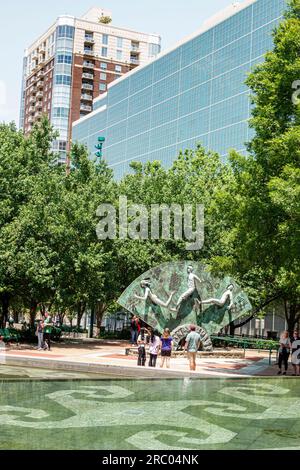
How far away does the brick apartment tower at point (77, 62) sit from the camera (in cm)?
12744

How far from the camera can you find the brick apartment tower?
418ft

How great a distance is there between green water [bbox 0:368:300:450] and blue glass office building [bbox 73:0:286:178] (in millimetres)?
68465

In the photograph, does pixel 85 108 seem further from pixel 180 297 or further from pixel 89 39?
pixel 180 297

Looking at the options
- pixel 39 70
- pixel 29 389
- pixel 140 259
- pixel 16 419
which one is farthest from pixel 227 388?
pixel 39 70

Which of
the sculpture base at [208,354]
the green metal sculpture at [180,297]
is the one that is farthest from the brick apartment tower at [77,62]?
the sculpture base at [208,354]

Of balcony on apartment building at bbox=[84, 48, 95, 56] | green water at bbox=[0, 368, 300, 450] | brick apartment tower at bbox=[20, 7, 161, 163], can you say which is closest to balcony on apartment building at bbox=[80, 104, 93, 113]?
brick apartment tower at bbox=[20, 7, 161, 163]

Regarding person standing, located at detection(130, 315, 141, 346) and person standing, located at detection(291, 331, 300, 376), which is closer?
person standing, located at detection(291, 331, 300, 376)

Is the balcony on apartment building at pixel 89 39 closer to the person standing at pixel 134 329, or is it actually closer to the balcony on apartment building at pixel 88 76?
the balcony on apartment building at pixel 88 76

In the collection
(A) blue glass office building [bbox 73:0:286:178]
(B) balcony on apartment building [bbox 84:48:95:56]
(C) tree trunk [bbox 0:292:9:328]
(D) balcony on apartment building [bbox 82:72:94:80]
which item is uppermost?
(B) balcony on apartment building [bbox 84:48:95:56]

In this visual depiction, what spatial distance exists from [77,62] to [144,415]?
413 feet

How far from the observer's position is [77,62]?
127625 millimetres

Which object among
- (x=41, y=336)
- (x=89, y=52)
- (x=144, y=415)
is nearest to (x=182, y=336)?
(x=41, y=336)

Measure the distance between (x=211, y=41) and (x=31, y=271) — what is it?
230ft

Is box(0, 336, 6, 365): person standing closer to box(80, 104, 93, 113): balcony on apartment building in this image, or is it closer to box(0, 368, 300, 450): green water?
box(0, 368, 300, 450): green water
